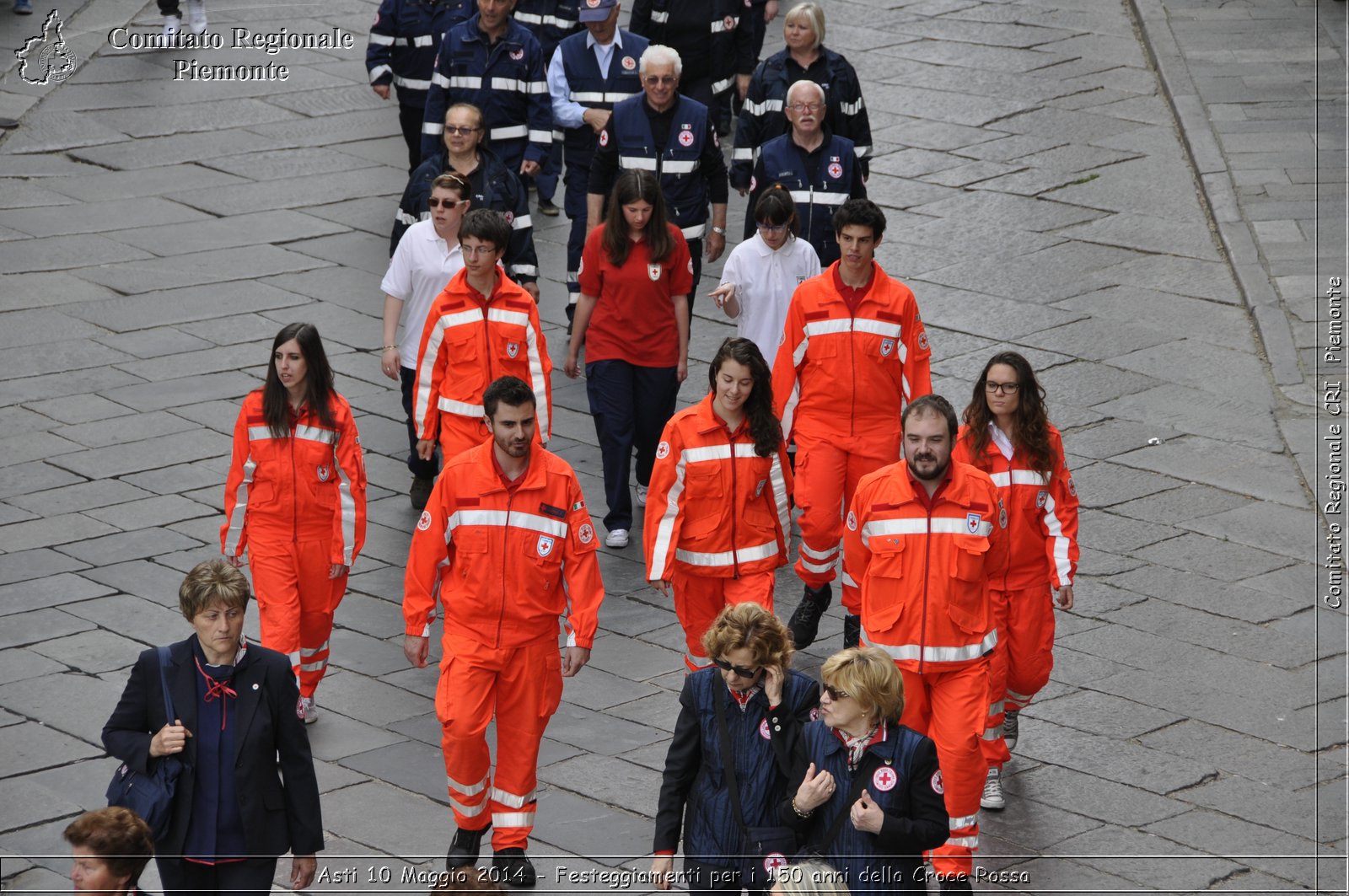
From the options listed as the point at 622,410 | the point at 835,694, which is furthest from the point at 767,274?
the point at 835,694

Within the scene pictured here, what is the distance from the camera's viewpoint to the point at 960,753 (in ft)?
21.4

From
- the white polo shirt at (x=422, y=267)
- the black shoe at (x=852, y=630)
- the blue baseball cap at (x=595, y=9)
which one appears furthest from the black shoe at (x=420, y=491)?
the blue baseball cap at (x=595, y=9)

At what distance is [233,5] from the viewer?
18234mm

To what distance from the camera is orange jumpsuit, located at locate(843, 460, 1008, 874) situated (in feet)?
21.5

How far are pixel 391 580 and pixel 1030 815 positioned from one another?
355 centimetres

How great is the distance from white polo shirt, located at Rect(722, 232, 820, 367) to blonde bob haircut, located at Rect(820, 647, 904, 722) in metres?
4.12

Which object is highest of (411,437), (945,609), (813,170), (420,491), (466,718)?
(813,170)

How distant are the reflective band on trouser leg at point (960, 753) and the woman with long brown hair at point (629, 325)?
123 inches

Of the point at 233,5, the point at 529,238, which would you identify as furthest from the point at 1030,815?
the point at 233,5

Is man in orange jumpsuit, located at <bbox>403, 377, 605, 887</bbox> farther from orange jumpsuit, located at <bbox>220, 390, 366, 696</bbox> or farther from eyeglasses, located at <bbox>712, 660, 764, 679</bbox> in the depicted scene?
eyeglasses, located at <bbox>712, 660, 764, 679</bbox>

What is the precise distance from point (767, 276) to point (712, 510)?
7.47 ft

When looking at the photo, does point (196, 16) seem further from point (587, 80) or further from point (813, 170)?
point (813, 170)

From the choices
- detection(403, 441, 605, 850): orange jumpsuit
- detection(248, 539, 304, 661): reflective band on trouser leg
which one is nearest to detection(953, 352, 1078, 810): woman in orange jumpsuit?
detection(403, 441, 605, 850): orange jumpsuit

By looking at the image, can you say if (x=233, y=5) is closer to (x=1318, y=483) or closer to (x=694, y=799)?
(x=1318, y=483)
